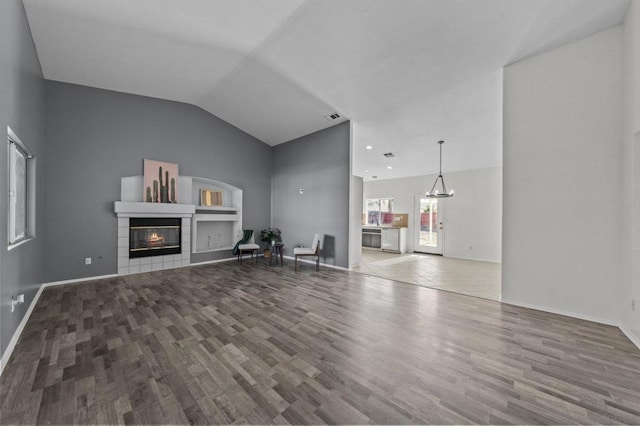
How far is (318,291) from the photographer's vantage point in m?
3.88

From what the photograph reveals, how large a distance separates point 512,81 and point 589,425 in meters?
3.86

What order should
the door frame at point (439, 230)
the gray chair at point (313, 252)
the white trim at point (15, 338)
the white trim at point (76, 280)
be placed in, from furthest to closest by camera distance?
the door frame at point (439, 230)
the gray chair at point (313, 252)
the white trim at point (76, 280)
the white trim at point (15, 338)

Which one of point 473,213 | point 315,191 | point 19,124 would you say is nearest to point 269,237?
point 315,191

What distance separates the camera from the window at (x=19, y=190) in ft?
8.05

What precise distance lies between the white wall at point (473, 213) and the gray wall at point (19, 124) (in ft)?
29.7

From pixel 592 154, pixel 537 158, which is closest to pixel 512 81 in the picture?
pixel 537 158

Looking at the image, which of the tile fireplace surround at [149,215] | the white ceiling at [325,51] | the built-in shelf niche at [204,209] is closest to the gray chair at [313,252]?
the built-in shelf niche at [204,209]

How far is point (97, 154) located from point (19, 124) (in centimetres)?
218

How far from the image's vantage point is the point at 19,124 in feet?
8.51

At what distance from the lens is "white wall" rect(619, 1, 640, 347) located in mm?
2412

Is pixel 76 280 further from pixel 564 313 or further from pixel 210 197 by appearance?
pixel 564 313

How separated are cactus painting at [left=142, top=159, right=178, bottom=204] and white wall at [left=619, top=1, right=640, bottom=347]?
7.14m

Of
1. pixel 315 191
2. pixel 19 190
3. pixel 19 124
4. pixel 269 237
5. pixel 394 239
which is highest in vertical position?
pixel 19 124

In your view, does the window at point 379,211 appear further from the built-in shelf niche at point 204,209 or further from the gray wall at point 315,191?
the built-in shelf niche at point 204,209
